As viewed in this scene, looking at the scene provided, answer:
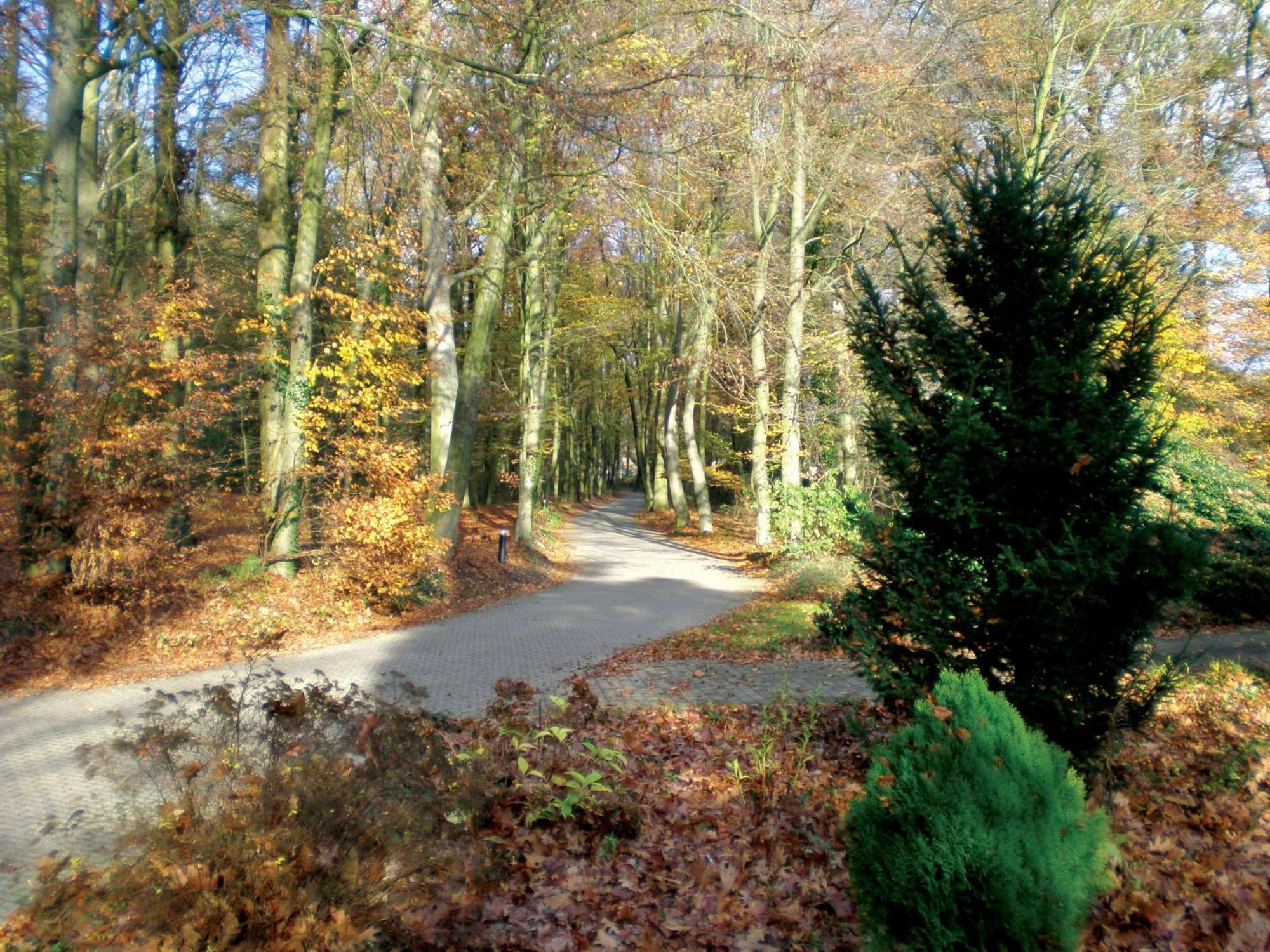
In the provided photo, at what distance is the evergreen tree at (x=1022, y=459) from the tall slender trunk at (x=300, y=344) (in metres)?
9.98

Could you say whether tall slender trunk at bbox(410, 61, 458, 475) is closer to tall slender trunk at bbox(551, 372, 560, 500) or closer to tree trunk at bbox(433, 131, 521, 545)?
tree trunk at bbox(433, 131, 521, 545)

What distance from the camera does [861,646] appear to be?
591 cm

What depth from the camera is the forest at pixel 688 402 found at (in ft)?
12.8

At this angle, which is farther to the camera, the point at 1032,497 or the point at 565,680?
the point at 565,680

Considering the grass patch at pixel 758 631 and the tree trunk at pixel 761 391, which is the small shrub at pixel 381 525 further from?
the tree trunk at pixel 761 391

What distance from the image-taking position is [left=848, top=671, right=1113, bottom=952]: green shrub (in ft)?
10.1

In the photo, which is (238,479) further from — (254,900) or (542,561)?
(254,900)

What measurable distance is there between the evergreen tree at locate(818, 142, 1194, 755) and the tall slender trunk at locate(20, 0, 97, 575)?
9778 mm

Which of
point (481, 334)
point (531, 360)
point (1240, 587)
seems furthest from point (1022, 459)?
point (531, 360)

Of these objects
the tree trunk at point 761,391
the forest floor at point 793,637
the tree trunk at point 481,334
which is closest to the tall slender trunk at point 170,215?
the tree trunk at point 481,334

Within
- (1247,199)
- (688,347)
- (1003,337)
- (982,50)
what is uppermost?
(982,50)

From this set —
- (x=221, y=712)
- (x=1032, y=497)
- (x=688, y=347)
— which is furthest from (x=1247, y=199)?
(x=221, y=712)

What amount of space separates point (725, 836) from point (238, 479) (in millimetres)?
10831

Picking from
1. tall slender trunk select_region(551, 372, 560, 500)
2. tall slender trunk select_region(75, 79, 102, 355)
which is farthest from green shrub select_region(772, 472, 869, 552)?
tall slender trunk select_region(75, 79, 102, 355)
